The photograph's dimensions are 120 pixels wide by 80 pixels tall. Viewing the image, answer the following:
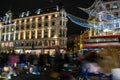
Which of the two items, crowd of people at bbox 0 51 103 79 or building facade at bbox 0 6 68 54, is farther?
building facade at bbox 0 6 68 54

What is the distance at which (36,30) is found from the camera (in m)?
93.8

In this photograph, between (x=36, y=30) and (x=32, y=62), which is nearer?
(x=32, y=62)

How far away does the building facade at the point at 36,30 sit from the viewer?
84.9 m

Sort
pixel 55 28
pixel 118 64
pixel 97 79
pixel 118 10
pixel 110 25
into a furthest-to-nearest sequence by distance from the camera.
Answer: pixel 55 28
pixel 118 10
pixel 110 25
pixel 97 79
pixel 118 64

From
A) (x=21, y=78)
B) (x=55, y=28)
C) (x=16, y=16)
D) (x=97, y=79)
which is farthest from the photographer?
(x=16, y=16)

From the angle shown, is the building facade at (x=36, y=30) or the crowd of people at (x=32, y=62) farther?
the building facade at (x=36, y=30)

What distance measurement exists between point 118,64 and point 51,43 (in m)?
80.7

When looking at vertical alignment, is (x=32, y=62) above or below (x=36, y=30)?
below

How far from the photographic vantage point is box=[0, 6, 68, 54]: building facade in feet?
278

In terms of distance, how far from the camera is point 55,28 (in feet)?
279

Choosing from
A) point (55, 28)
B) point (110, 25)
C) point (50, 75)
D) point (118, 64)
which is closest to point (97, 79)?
point (50, 75)

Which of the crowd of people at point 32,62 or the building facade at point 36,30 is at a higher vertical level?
the building facade at point 36,30

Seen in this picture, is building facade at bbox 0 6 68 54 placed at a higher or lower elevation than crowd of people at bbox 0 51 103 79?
higher

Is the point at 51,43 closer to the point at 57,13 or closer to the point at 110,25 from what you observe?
the point at 57,13
